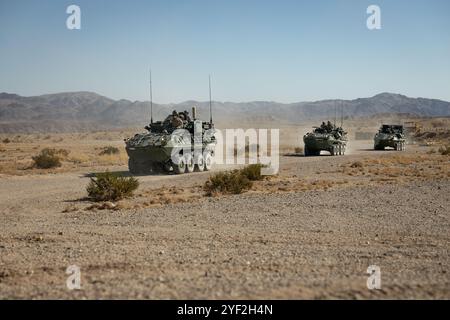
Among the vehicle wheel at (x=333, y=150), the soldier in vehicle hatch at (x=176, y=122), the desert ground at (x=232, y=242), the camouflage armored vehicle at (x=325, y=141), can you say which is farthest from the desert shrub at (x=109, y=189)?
the vehicle wheel at (x=333, y=150)

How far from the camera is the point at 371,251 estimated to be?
26.7ft

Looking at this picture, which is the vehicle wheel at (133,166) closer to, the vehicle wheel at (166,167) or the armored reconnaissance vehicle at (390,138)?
the vehicle wheel at (166,167)

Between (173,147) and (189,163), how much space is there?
209cm

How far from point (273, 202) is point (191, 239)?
4.97 metres

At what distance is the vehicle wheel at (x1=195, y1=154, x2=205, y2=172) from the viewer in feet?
80.7

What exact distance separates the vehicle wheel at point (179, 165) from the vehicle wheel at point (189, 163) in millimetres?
257

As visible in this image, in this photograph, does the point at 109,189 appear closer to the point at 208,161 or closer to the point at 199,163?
the point at 199,163

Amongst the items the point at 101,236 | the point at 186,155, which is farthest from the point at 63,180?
the point at 101,236

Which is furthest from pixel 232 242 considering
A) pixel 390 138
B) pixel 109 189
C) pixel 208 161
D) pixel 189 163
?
pixel 390 138

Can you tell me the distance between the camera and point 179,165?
2327cm

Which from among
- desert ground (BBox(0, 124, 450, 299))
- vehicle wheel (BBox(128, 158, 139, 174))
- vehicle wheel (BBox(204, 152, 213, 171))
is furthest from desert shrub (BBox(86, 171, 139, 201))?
vehicle wheel (BBox(204, 152, 213, 171))

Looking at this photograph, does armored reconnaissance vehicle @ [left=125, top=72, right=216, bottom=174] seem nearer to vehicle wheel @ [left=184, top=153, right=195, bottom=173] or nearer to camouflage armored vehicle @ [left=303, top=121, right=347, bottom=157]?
vehicle wheel @ [left=184, top=153, right=195, bottom=173]

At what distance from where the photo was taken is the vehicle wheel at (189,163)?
2396cm
